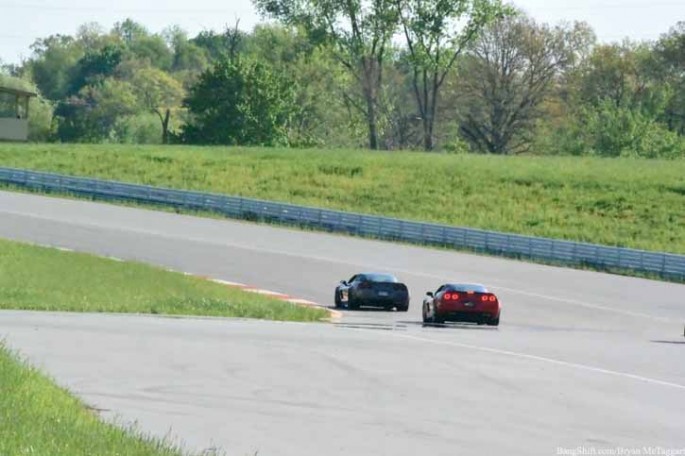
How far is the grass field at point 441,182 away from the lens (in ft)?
221

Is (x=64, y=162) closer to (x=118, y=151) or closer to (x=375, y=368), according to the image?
(x=118, y=151)

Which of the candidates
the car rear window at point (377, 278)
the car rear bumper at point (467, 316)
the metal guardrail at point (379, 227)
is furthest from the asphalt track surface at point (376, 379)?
the metal guardrail at point (379, 227)

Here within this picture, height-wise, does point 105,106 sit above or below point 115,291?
above

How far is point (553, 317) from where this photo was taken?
3888 centimetres

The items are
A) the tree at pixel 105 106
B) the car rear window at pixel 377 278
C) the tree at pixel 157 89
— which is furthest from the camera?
the tree at pixel 157 89

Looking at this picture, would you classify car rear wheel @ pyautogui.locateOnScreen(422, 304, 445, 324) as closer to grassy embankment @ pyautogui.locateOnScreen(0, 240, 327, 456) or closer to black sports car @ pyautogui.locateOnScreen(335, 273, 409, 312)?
grassy embankment @ pyautogui.locateOnScreen(0, 240, 327, 456)

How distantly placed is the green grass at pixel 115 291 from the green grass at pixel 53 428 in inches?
555

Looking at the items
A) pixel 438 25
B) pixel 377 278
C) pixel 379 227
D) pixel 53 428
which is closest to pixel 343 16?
pixel 438 25

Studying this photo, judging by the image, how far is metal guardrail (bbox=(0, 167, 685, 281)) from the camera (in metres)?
52.2

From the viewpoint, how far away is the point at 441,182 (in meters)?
79.2

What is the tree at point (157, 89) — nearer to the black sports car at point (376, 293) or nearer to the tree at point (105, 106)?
the tree at point (105, 106)

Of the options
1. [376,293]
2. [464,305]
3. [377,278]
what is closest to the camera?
[464,305]

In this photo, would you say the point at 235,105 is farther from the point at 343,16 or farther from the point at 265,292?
the point at 265,292

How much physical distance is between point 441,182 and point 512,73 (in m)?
44.4
